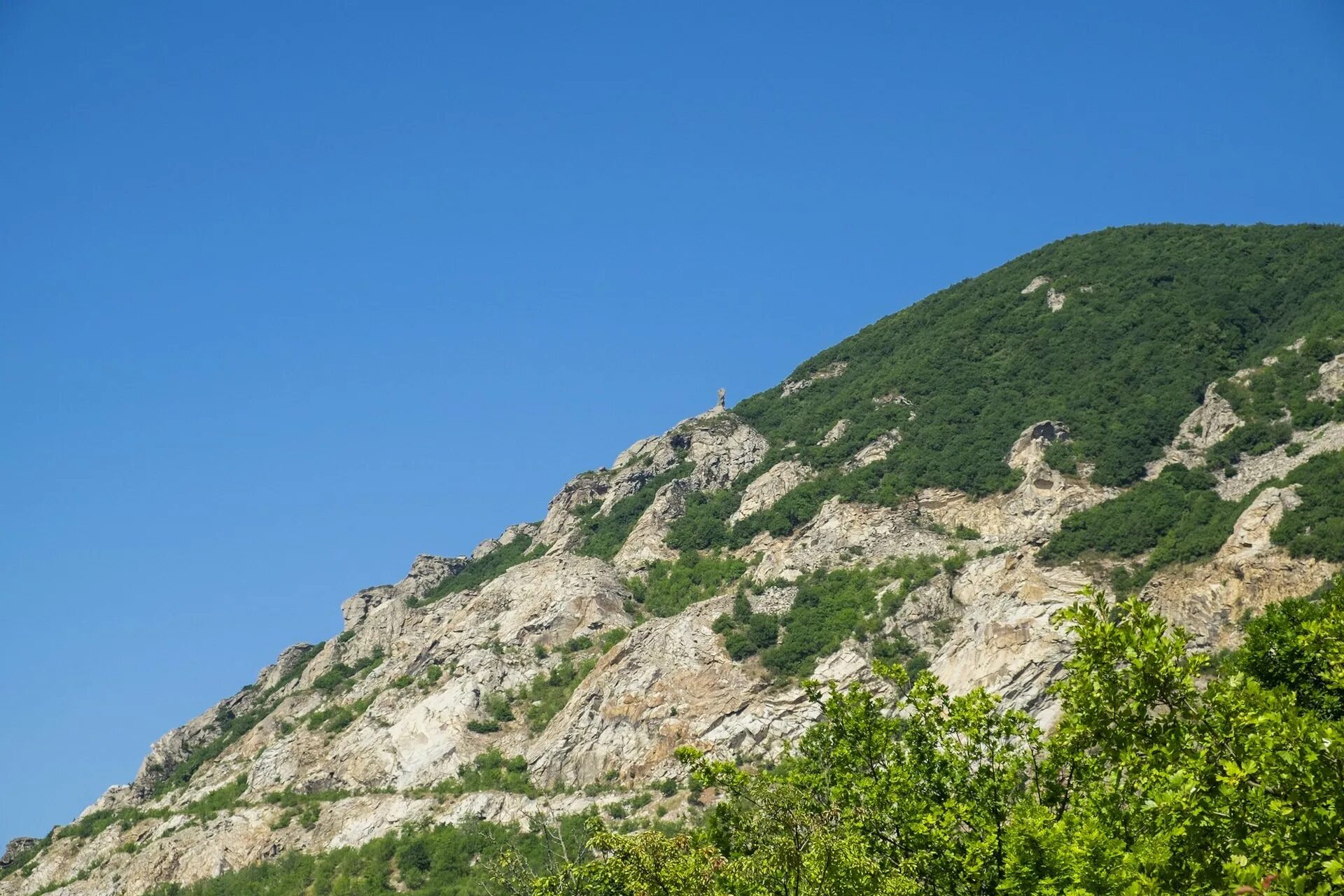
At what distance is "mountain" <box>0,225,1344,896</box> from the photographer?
73375 millimetres

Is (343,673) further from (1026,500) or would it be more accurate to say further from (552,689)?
(1026,500)

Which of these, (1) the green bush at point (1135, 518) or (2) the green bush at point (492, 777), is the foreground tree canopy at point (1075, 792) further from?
(1) the green bush at point (1135, 518)

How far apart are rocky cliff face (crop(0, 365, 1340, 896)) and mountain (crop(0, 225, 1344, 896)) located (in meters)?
0.26

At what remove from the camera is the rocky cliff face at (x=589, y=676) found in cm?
7088

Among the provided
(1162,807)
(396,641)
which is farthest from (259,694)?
(1162,807)

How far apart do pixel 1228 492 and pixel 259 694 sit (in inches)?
3735

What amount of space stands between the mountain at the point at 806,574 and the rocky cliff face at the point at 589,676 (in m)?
0.26

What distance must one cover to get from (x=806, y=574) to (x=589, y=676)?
20.4 meters

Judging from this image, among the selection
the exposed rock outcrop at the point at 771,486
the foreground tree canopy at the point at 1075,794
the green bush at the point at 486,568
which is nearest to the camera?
the foreground tree canopy at the point at 1075,794

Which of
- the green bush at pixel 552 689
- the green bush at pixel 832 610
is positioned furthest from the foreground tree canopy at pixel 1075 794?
the green bush at pixel 552 689

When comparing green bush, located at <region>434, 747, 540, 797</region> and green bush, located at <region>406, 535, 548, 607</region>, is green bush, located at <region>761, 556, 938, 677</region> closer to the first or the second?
green bush, located at <region>434, 747, 540, 797</region>

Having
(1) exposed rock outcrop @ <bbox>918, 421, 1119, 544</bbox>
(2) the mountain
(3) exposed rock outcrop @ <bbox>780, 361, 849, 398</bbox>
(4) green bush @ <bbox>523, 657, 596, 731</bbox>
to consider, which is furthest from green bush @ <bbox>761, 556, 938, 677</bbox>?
(3) exposed rock outcrop @ <bbox>780, 361, 849, 398</bbox>

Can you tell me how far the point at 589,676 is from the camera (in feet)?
277

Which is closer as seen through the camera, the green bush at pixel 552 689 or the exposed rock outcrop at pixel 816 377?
the green bush at pixel 552 689
